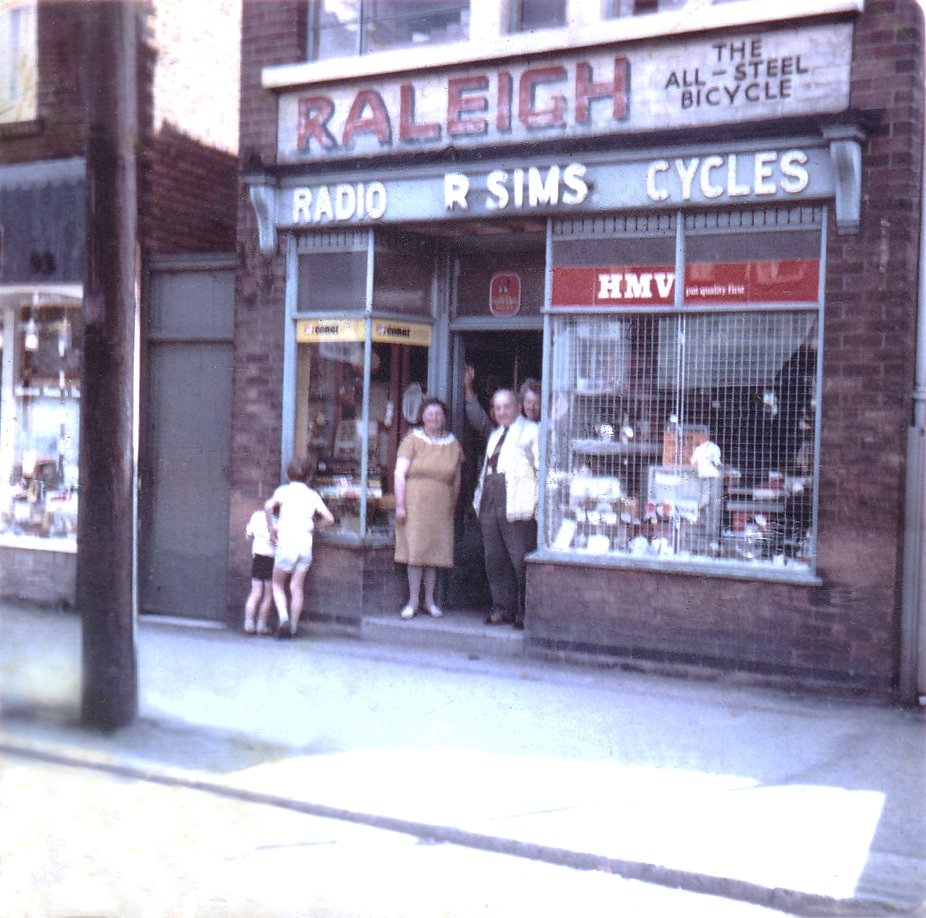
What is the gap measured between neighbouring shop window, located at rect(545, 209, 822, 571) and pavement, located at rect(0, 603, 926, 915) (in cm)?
108

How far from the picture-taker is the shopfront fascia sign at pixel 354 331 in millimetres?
9930

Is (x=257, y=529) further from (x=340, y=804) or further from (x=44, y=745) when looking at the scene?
(x=340, y=804)

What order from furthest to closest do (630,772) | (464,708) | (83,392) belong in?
(464,708) → (83,392) → (630,772)

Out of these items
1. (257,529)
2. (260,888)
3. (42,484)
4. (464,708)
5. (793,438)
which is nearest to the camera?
(260,888)

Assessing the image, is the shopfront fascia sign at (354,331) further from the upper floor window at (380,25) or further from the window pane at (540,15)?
the window pane at (540,15)

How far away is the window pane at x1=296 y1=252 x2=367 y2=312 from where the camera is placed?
9.91m

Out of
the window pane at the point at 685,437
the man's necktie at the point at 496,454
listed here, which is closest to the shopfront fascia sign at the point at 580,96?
the window pane at the point at 685,437

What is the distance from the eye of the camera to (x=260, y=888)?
479 centimetres

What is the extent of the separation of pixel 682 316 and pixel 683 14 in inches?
82.2

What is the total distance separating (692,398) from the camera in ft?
28.5

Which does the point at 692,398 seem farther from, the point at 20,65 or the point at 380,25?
the point at 20,65

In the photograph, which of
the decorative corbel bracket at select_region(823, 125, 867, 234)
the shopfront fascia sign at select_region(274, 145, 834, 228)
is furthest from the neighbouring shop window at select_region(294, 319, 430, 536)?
the decorative corbel bracket at select_region(823, 125, 867, 234)

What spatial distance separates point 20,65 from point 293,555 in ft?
18.4

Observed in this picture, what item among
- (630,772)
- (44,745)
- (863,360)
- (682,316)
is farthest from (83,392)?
(863,360)
